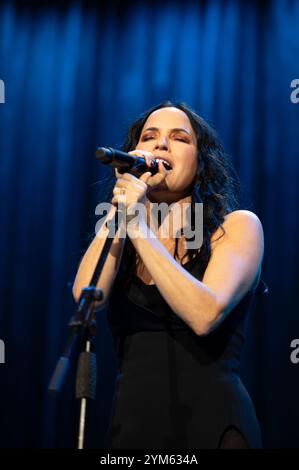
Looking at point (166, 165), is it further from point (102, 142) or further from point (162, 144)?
point (102, 142)

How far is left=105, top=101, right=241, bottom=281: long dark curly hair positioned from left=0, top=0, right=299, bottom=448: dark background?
81cm

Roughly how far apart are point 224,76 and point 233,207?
3.88 ft

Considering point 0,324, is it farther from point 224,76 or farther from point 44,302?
point 224,76

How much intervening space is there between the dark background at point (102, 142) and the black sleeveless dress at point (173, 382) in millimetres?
1109

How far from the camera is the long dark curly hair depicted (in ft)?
5.16

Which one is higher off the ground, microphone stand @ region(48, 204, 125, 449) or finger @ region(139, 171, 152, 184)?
finger @ region(139, 171, 152, 184)

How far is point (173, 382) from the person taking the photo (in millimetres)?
1277

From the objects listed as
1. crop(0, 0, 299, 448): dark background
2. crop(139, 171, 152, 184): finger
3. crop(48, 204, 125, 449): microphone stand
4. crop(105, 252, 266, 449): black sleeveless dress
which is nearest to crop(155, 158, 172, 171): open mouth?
crop(139, 171, 152, 184): finger

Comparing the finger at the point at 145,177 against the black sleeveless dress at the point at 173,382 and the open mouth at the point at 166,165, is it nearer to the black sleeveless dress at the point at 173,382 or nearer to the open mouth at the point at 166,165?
the open mouth at the point at 166,165

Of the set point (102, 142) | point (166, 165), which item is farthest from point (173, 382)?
point (102, 142)

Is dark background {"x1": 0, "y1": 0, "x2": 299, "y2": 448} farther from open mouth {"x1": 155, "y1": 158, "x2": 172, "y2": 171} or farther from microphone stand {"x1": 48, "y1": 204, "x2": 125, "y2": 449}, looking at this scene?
microphone stand {"x1": 48, "y1": 204, "x2": 125, "y2": 449}

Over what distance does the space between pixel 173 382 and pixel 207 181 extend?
64 cm

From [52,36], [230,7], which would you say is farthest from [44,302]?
[230,7]

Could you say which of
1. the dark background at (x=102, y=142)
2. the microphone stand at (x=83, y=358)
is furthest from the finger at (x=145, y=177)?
the dark background at (x=102, y=142)
